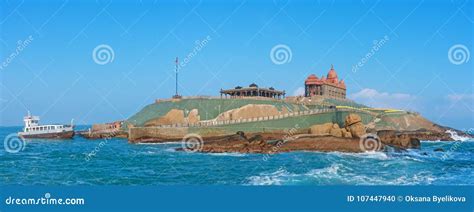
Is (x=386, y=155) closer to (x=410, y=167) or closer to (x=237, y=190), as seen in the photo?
(x=410, y=167)

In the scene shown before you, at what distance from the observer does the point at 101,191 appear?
30.6ft

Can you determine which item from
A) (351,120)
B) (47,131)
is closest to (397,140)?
(351,120)

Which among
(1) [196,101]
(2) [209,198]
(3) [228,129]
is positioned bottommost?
(2) [209,198]

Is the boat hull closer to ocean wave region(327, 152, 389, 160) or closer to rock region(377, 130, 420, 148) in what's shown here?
ocean wave region(327, 152, 389, 160)

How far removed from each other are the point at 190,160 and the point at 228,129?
5607mm

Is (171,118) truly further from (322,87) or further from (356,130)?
(356,130)

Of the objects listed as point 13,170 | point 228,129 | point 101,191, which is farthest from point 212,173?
point 228,129

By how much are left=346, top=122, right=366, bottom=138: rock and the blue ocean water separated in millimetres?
1760

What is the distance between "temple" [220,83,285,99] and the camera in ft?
74.9

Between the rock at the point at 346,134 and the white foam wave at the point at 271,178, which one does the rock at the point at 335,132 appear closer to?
the rock at the point at 346,134

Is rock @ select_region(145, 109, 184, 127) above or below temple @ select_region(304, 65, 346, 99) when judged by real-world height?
below

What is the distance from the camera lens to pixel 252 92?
914 inches

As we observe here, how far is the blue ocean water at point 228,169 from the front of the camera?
1112cm

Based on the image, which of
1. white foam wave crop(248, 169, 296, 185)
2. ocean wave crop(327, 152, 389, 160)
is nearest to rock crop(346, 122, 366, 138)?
ocean wave crop(327, 152, 389, 160)
